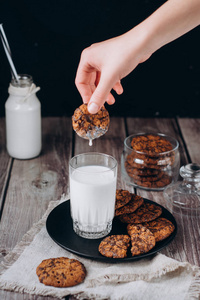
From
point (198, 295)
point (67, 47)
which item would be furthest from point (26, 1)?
point (198, 295)

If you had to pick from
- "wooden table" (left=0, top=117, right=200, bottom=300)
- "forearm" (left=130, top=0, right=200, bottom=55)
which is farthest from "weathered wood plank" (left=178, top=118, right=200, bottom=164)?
"forearm" (left=130, top=0, right=200, bottom=55)

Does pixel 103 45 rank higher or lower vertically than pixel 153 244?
higher

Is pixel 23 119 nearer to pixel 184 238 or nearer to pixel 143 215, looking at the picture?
pixel 143 215

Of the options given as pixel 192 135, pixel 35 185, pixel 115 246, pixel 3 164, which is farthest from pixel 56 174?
pixel 192 135

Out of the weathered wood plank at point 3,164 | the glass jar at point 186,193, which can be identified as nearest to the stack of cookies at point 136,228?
the glass jar at point 186,193

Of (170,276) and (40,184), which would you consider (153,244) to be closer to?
(170,276)
